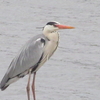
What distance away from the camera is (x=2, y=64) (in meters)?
13.0

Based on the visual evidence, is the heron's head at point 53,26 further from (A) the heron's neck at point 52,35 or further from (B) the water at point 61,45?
(B) the water at point 61,45

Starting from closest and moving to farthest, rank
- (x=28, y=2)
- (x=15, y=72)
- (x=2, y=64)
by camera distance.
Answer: (x=15, y=72) → (x=2, y=64) → (x=28, y=2)

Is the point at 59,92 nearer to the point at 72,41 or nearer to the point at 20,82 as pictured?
the point at 20,82

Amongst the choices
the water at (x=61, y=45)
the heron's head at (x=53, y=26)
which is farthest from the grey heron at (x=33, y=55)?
the water at (x=61, y=45)

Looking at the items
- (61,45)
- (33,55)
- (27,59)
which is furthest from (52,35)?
(61,45)

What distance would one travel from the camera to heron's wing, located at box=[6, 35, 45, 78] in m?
9.99

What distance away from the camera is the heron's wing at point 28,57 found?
32.8ft

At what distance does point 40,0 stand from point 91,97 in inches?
359

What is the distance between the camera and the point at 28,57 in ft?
33.2

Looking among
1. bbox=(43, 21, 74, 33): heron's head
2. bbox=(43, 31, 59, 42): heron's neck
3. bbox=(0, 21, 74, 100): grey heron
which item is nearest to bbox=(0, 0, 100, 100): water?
bbox=(0, 21, 74, 100): grey heron

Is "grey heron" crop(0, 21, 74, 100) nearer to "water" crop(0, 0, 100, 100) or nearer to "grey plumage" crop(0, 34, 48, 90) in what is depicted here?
"grey plumage" crop(0, 34, 48, 90)

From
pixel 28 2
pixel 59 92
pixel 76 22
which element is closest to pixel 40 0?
pixel 28 2

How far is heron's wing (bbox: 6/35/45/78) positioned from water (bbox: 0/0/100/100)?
3.28 feet

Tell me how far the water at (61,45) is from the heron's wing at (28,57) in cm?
100
